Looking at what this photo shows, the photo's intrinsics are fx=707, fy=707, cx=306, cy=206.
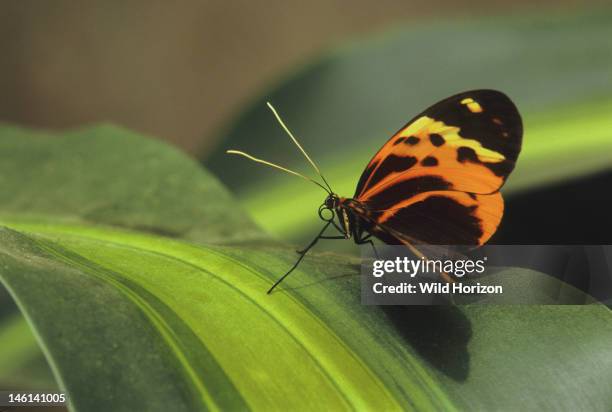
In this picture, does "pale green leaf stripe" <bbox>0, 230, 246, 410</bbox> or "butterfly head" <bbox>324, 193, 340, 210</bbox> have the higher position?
"butterfly head" <bbox>324, 193, 340, 210</bbox>

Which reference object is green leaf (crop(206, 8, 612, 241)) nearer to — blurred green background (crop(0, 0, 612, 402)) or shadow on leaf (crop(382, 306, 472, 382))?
blurred green background (crop(0, 0, 612, 402))

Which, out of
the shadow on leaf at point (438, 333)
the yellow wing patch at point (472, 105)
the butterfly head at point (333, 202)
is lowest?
the shadow on leaf at point (438, 333)

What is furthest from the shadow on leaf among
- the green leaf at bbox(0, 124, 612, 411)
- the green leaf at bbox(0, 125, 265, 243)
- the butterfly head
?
the green leaf at bbox(0, 125, 265, 243)

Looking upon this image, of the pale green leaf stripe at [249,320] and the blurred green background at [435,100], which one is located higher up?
the blurred green background at [435,100]

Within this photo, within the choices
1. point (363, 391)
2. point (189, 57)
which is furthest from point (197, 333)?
point (189, 57)

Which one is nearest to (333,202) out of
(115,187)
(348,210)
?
(348,210)

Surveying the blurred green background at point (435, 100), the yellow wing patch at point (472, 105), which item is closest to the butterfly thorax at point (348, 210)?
the yellow wing patch at point (472, 105)

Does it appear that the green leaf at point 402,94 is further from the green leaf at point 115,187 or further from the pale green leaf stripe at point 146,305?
the pale green leaf stripe at point 146,305
